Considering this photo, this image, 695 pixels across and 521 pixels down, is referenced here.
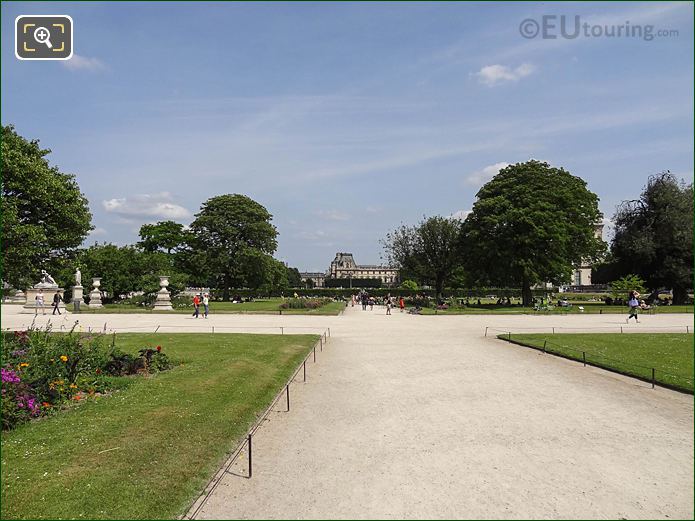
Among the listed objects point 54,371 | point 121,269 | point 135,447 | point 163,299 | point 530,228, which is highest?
point 530,228

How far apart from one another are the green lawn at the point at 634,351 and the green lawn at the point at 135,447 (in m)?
10.2

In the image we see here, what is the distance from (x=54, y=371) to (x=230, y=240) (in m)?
55.5

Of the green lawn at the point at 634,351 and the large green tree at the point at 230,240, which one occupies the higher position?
the large green tree at the point at 230,240

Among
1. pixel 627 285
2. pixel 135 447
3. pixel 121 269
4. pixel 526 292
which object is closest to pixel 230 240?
pixel 121 269

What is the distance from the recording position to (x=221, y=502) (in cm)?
659

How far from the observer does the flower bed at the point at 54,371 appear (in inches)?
371

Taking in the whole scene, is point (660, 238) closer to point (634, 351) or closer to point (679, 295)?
point (679, 295)

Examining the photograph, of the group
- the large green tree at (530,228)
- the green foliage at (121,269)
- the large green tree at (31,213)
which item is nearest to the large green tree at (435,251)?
the large green tree at (530,228)

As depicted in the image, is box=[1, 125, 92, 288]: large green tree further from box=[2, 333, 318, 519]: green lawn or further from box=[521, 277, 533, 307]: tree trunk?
box=[521, 277, 533, 307]: tree trunk

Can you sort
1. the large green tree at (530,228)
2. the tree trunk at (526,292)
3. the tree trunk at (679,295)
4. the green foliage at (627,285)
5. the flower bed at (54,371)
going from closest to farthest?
the flower bed at (54,371), the large green tree at (530,228), the green foliage at (627,285), the tree trunk at (526,292), the tree trunk at (679,295)

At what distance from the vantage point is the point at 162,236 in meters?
77.4

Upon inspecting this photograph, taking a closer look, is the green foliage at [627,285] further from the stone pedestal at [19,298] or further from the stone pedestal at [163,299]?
the stone pedestal at [19,298]

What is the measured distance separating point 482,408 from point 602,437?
2525 mm

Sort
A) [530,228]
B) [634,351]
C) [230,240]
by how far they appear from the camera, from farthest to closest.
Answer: [230,240] < [530,228] < [634,351]
